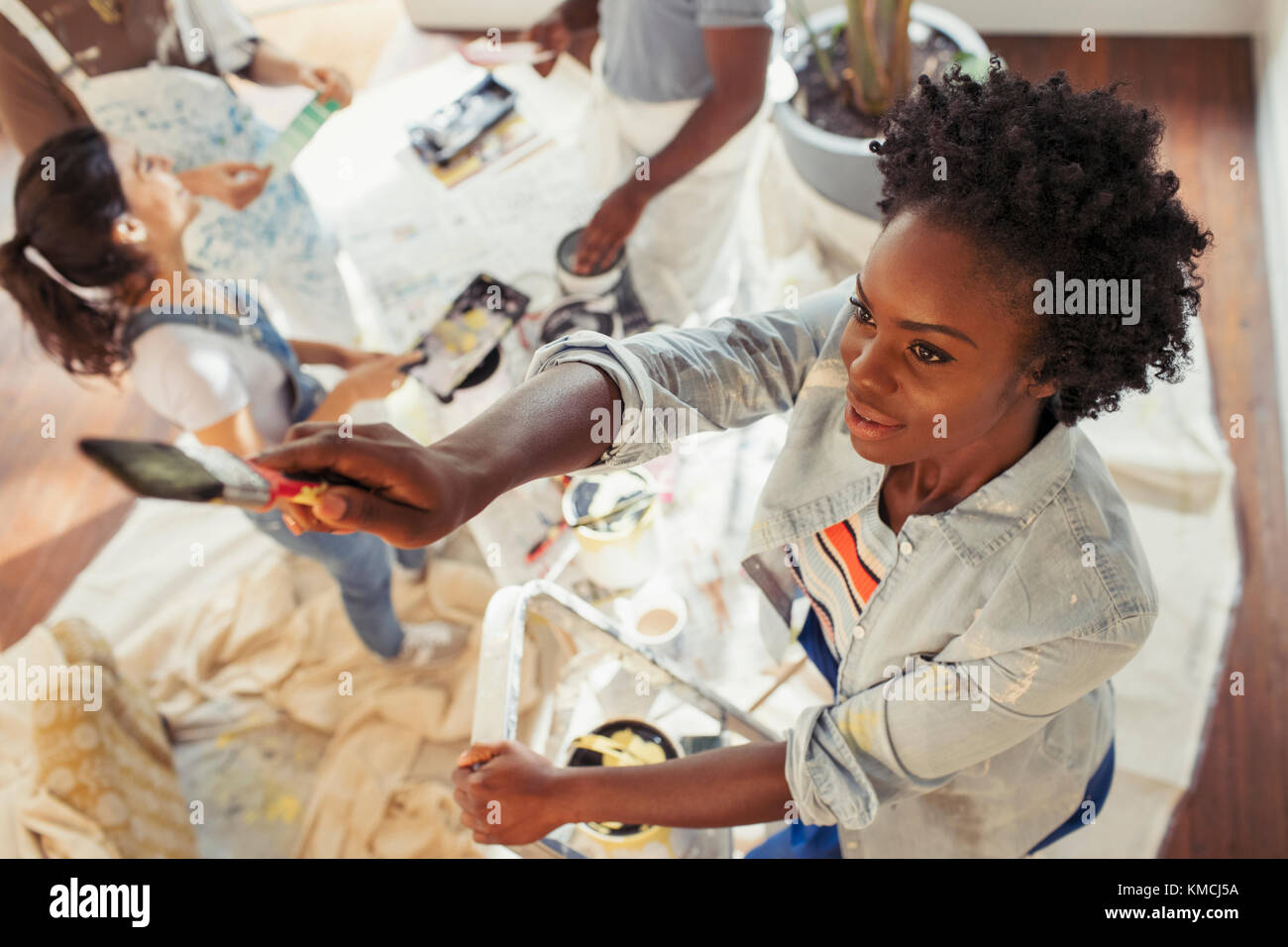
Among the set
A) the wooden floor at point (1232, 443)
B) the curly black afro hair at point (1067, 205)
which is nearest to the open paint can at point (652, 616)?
the curly black afro hair at point (1067, 205)

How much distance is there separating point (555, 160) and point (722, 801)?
6.50 ft

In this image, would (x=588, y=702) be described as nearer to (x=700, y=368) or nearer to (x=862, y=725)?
(x=862, y=725)

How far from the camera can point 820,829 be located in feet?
4.47

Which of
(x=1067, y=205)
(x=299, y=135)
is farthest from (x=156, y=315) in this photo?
(x=1067, y=205)

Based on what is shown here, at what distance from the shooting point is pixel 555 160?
263cm

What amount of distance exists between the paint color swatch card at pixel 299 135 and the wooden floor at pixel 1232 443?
96cm

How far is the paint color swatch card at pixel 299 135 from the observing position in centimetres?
Answer: 218

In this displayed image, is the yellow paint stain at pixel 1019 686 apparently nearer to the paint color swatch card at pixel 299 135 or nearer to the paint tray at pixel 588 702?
the paint tray at pixel 588 702

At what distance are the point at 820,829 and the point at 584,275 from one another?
1119mm

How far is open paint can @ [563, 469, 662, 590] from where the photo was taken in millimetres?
1582

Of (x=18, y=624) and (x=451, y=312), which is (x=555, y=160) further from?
(x=18, y=624)

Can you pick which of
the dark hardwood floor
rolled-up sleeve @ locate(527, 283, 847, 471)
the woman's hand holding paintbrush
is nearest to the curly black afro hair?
rolled-up sleeve @ locate(527, 283, 847, 471)

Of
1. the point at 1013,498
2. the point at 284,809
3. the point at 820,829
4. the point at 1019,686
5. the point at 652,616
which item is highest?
the point at 1013,498

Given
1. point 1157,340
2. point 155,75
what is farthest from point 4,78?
point 1157,340
